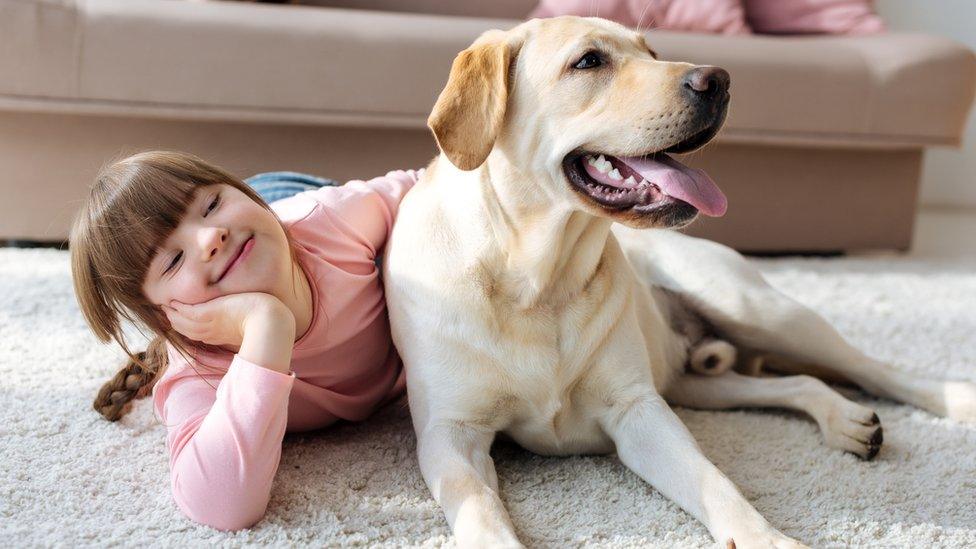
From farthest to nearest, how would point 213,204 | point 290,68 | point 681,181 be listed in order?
1. point 290,68
2. point 213,204
3. point 681,181

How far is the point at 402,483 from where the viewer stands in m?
1.53

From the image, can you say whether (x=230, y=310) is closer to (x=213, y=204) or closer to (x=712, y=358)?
(x=213, y=204)

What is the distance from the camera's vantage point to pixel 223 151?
117 inches

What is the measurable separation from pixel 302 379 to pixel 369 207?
365mm

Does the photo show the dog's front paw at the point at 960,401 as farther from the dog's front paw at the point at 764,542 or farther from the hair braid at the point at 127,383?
the hair braid at the point at 127,383

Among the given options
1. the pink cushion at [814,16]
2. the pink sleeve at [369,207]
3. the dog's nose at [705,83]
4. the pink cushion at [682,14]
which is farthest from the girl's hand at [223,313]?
the pink cushion at [814,16]

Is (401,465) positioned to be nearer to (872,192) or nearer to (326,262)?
(326,262)

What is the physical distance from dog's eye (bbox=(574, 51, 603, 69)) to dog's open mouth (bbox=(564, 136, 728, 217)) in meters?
0.14

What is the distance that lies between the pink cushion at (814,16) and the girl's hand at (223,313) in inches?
121

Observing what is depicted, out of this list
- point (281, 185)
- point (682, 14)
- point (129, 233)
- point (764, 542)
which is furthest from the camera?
point (682, 14)

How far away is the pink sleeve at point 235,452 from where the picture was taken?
4.41ft

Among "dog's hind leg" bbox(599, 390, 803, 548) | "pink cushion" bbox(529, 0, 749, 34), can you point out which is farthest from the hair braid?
"pink cushion" bbox(529, 0, 749, 34)

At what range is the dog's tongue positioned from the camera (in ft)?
4.60

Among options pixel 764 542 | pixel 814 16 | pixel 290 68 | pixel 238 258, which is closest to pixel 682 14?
pixel 814 16
